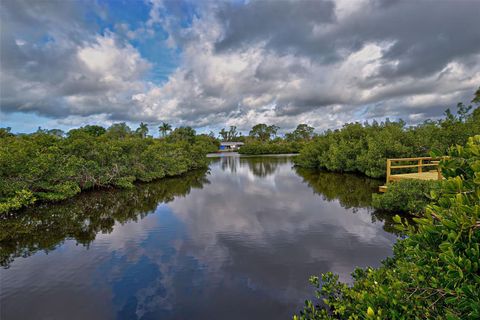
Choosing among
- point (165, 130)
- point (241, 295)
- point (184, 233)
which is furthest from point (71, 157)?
point (165, 130)

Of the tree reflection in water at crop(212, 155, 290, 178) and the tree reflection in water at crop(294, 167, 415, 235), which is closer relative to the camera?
the tree reflection in water at crop(294, 167, 415, 235)

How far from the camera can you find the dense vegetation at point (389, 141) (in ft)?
51.1

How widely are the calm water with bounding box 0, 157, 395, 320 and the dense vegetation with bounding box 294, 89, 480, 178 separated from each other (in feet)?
25.8

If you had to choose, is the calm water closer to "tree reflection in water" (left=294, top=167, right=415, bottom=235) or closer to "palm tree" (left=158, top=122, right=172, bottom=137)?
"tree reflection in water" (left=294, top=167, right=415, bottom=235)

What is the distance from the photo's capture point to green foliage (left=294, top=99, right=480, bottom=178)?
15578mm

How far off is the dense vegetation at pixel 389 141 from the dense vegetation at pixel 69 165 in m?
14.0

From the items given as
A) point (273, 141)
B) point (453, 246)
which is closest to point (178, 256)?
point (453, 246)

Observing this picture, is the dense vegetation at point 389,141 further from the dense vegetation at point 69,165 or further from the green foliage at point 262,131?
the green foliage at point 262,131

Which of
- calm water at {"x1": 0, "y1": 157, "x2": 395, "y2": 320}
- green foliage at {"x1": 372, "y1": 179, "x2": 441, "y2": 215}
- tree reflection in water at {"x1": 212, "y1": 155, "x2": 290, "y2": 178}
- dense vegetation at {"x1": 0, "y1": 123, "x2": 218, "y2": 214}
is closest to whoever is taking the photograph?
calm water at {"x1": 0, "y1": 157, "x2": 395, "y2": 320}

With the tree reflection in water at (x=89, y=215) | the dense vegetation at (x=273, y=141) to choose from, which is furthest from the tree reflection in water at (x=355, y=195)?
the dense vegetation at (x=273, y=141)

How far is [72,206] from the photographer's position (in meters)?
10.7

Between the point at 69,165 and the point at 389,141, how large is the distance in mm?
18814

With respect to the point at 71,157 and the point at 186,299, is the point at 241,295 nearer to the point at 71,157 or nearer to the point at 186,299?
the point at 186,299

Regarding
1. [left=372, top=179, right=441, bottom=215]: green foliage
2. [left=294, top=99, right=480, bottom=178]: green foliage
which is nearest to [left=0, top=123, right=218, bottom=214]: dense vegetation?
[left=372, top=179, right=441, bottom=215]: green foliage
